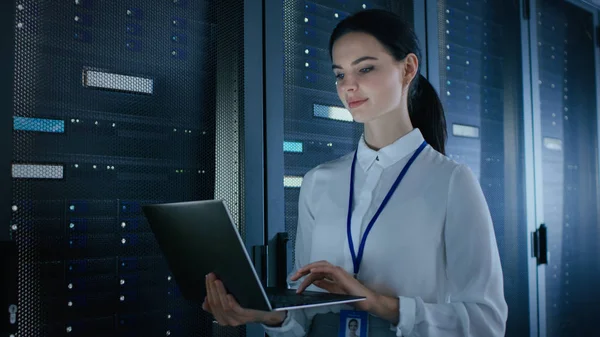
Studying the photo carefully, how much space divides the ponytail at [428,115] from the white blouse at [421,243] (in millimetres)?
79

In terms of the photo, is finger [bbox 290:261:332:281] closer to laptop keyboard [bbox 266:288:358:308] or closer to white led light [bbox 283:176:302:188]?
laptop keyboard [bbox 266:288:358:308]

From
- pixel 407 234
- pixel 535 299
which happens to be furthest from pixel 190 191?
pixel 535 299

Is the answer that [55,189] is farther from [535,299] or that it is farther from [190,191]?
[535,299]

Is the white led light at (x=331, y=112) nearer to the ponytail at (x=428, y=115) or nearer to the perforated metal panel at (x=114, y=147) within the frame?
the perforated metal panel at (x=114, y=147)

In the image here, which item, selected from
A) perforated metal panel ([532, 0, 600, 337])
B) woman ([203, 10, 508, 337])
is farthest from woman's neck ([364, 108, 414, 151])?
perforated metal panel ([532, 0, 600, 337])

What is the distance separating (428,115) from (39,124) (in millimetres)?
900

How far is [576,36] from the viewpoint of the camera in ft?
10.7

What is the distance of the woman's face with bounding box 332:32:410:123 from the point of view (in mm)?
1344

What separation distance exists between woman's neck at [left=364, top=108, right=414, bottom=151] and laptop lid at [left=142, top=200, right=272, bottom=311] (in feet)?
1.64

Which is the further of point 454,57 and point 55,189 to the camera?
point 454,57

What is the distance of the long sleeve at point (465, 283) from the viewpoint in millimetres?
1218

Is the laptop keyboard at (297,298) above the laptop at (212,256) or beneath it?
beneath

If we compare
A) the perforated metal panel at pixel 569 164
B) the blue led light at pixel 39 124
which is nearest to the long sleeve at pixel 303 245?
the blue led light at pixel 39 124

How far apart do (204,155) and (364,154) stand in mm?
469
